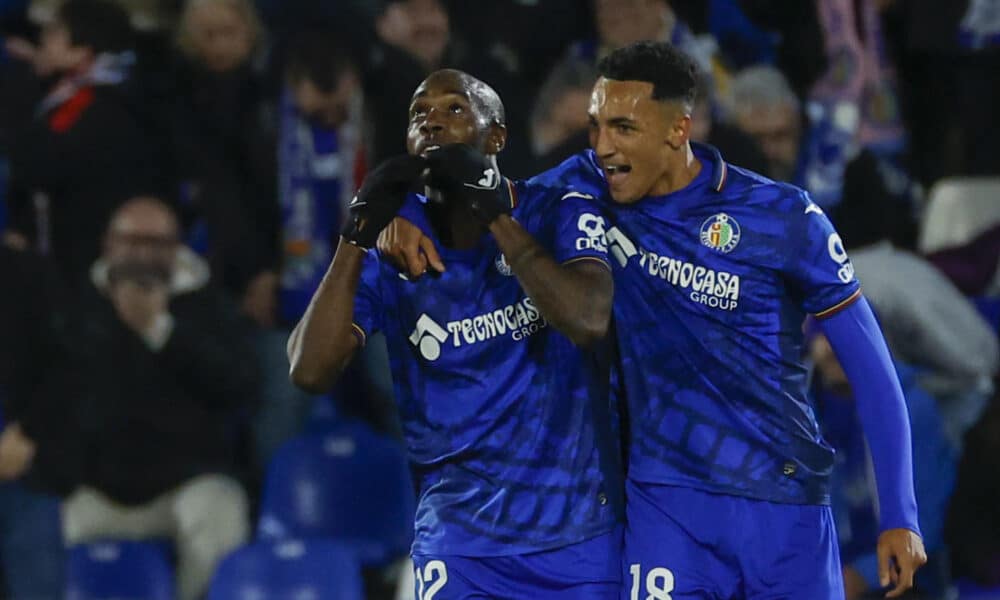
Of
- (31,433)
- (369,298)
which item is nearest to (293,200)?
(31,433)

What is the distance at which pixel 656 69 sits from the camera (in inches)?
169

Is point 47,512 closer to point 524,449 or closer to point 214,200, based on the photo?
point 214,200

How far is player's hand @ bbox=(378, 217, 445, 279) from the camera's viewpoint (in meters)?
4.11

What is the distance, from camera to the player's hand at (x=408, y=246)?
4105mm

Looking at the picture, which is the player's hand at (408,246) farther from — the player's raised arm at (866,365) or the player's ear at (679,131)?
the player's raised arm at (866,365)

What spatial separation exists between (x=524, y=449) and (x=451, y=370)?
0.82ft

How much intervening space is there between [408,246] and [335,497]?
3187 mm

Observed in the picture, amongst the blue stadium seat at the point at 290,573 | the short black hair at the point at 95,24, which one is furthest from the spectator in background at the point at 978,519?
the short black hair at the point at 95,24

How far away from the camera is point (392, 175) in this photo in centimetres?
393

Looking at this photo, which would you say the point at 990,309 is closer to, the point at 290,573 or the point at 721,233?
the point at 290,573

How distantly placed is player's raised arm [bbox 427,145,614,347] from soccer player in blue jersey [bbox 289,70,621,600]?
4cm

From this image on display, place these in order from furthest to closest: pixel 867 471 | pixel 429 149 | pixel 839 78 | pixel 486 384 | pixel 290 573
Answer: pixel 839 78, pixel 867 471, pixel 290 573, pixel 486 384, pixel 429 149

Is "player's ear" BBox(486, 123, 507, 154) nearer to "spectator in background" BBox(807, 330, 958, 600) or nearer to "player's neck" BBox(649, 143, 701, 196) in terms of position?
"player's neck" BBox(649, 143, 701, 196)

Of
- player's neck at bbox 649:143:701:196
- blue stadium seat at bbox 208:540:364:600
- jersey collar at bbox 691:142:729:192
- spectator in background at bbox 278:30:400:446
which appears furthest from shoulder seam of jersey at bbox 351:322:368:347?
spectator in background at bbox 278:30:400:446
